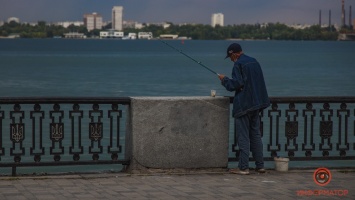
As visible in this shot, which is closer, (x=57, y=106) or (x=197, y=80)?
(x=57, y=106)

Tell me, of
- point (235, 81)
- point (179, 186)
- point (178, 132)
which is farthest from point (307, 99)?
point (179, 186)

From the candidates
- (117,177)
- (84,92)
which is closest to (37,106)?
(117,177)

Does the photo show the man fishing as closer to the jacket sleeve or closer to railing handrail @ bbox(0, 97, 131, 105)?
the jacket sleeve

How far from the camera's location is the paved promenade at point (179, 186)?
10391 mm

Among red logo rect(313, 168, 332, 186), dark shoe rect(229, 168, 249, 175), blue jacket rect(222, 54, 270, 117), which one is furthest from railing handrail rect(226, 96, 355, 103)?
red logo rect(313, 168, 332, 186)

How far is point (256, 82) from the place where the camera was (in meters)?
12.0

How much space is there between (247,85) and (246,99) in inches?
7.1

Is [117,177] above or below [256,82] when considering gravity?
below

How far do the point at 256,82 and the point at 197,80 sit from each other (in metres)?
58.3

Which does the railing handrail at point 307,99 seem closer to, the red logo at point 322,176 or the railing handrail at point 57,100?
the red logo at point 322,176

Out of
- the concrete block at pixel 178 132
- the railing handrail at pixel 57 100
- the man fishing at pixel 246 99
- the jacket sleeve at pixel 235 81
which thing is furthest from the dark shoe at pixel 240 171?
the railing handrail at pixel 57 100

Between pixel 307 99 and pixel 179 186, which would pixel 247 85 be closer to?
pixel 307 99

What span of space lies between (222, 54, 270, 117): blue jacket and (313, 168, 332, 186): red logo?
1.07 meters

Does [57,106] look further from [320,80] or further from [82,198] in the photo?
[320,80]
